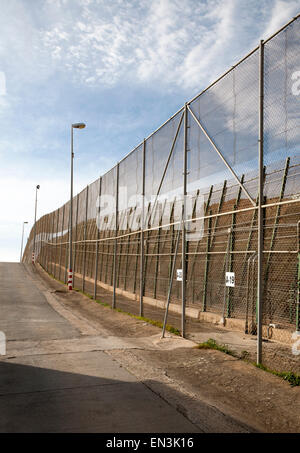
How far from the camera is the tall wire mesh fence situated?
6.70 m

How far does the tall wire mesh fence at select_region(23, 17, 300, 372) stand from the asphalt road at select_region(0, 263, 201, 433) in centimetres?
254

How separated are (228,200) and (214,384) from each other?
9461 mm

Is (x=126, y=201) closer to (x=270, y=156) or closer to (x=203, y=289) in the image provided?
(x=203, y=289)

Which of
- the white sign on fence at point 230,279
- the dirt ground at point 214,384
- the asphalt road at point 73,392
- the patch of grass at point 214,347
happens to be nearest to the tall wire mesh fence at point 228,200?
the white sign on fence at point 230,279

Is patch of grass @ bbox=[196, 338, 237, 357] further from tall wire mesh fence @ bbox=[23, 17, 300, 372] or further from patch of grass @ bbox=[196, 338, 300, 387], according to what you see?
tall wire mesh fence @ bbox=[23, 17, 300, 372]

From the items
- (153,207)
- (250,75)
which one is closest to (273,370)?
(250,75)

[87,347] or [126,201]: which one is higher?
[126,201]

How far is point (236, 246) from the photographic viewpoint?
13414 mm

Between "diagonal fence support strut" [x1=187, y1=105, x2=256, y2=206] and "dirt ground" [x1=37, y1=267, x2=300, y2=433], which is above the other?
"diagonal fence support strut" [x1=187, y1=105, x2=256, y2=206]

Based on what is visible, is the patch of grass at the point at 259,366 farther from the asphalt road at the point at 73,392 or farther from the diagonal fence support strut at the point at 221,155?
the diagonal fence support strut at the point at 221,155

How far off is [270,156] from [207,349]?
145 inches

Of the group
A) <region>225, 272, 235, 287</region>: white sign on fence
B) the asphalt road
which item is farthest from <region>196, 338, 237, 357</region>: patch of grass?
<region>225, 272, 235, 287</region>: white sign on fence

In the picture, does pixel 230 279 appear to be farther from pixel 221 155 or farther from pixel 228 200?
pixel 228 200

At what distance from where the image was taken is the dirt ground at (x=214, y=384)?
4523mm
